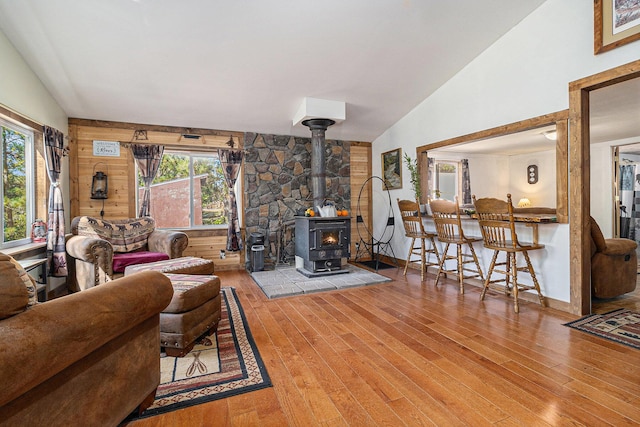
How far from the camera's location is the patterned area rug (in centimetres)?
181

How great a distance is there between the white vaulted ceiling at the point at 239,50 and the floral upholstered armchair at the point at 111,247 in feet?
5.34

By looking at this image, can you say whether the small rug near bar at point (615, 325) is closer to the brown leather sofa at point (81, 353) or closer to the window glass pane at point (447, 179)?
the brown leather sofa at point (81, 353)

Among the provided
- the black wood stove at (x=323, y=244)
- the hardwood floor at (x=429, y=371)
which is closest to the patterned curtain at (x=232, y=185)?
the black wood stove at (x=323, y=244)

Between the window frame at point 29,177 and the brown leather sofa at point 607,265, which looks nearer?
the brown leather sofa at point 607,265

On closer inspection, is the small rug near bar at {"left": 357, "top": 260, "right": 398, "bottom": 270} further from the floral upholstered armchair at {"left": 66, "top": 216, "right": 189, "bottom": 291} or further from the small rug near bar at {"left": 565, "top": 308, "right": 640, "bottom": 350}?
the floral upholstered armchair at {"left": 66, "top": 216, "right": 189, "bottom": 291}

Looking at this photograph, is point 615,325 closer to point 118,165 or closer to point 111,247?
point 111,247

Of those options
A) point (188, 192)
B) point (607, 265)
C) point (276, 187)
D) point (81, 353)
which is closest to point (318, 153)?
point (276, 187)

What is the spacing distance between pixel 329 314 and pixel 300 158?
3.37 m

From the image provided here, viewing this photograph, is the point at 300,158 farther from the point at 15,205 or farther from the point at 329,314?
the point at 15,205

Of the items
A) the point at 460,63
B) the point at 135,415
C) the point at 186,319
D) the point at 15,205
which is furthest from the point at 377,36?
the point at 15,205

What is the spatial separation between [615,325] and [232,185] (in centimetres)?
493

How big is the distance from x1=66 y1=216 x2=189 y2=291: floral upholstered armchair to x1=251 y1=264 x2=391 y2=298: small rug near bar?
119cm

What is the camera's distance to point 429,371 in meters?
2.06

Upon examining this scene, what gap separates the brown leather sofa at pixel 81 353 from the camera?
0.99 meters
